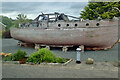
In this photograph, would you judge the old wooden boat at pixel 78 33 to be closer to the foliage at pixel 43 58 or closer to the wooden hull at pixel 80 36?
the wooden hull at pixel 80 36

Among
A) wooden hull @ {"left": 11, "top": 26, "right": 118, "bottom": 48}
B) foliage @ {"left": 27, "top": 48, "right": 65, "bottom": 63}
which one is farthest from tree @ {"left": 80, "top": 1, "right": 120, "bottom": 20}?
foliage @ {"left": 27, "top": 48, "right": 65, "bottom": 63}

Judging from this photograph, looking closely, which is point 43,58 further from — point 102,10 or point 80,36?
point 102,10

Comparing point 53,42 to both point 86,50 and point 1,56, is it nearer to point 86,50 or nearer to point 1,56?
point 86,50

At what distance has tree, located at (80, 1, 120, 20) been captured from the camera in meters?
21.7

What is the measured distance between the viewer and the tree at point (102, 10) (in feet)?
71.2

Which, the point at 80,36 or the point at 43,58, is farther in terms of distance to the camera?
the point at 80,36

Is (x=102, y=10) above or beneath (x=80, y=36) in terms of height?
above

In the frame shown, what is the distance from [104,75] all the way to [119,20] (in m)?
7.45

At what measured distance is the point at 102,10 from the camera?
2300 centimetres

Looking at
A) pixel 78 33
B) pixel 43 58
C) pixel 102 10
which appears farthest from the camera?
pixel 102 10

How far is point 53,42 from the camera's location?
1133cm

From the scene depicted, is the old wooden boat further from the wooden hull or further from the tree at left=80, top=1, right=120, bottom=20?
the tree at left=80, top=1, right=120, bottom=20

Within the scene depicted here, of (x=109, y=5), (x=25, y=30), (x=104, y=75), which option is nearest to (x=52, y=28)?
(x=25, y=30)

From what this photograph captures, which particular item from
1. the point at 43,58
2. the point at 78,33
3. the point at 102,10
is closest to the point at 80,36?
the point at 78,33
